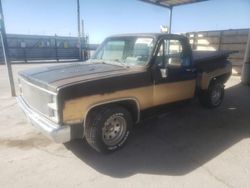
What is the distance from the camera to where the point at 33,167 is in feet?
11.5

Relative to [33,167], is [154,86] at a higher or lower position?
higher

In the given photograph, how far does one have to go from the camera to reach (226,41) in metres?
11.7

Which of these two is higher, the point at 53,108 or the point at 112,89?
the point at 112,89

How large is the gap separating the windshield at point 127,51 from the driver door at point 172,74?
0.80 feet

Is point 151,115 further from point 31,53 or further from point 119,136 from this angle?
point 31,53

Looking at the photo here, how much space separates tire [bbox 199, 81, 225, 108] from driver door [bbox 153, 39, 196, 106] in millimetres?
1076

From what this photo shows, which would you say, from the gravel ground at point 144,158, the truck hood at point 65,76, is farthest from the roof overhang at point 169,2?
the truck hood at point 65,76

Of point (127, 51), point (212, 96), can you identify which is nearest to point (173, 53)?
point (127, 51)

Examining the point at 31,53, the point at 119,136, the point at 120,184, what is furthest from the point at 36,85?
the point at 31,53

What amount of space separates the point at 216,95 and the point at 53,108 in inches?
191

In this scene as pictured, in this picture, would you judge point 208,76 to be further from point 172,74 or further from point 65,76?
point 65,76

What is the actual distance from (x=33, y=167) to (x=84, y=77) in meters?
1.59

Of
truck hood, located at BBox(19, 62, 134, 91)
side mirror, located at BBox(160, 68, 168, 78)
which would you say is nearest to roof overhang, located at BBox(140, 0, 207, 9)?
side mirror, located at BBox(160, 68, 168, 78)

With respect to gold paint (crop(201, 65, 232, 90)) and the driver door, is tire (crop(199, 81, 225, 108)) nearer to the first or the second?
gold paint (crop(201, 65, 232, 90))
